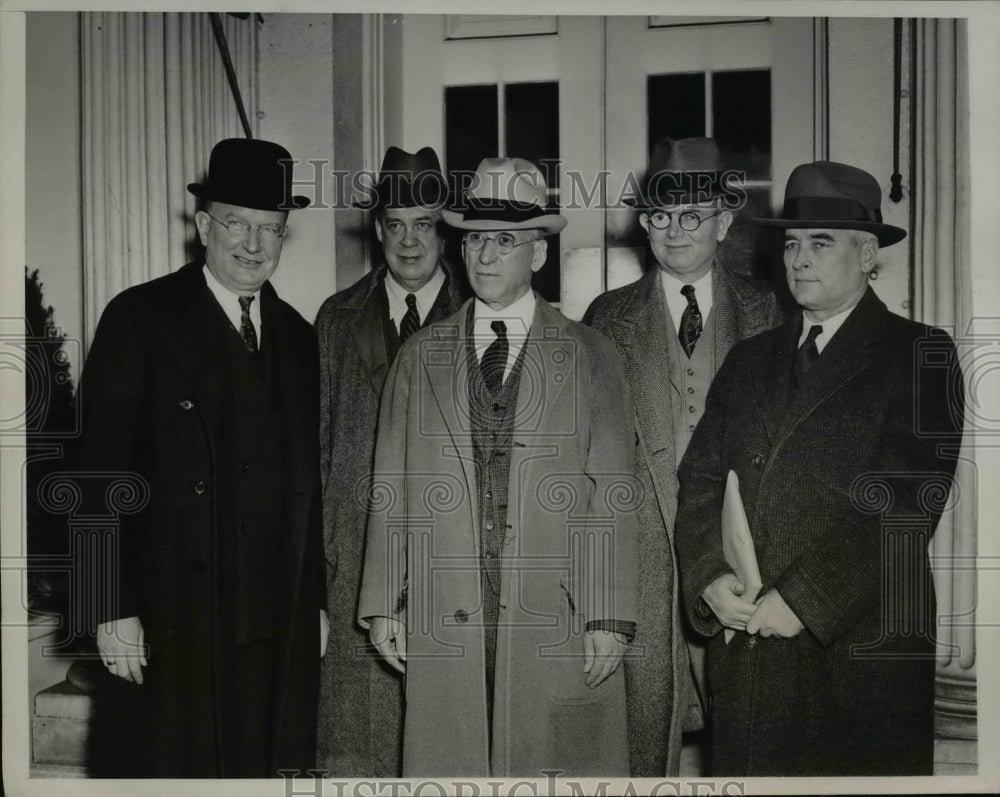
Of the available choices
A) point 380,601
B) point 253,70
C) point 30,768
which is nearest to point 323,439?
point 380,601

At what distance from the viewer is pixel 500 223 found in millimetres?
2500

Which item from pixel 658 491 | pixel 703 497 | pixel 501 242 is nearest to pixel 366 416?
pixel 501 242

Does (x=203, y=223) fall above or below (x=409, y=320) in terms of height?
above

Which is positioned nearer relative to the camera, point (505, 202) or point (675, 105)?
point (505, 202)

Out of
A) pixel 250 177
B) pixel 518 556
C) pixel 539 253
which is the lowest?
pixel 518 556

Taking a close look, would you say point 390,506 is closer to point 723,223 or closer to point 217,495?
point 217,495

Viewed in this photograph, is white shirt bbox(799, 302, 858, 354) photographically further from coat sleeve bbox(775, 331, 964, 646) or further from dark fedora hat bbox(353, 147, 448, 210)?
dark fedora hat bbox(353, 147, 448, 210)

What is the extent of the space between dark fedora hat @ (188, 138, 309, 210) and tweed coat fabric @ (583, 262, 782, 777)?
37.2 inches

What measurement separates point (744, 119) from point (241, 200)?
1374 millimetres

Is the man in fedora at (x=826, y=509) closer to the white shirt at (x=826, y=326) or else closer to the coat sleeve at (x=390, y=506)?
the white shirt at (x=826, y=326)

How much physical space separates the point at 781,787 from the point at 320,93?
228 cm

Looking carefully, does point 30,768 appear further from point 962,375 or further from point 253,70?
point 962,375

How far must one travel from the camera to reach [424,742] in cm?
249

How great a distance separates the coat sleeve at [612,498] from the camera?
2508 millimetres
